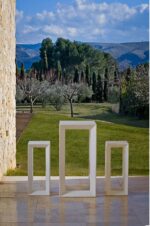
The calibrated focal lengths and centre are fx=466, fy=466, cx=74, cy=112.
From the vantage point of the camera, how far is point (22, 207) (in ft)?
12.4

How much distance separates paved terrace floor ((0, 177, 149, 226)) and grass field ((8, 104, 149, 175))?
86 cm

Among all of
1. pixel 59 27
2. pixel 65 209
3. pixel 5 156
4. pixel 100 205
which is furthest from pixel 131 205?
pixel 59 27

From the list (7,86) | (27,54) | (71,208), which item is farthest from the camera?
(27,54)

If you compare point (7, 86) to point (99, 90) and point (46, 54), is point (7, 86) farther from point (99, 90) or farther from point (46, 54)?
point (99, 90)

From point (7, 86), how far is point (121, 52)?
4.78ft

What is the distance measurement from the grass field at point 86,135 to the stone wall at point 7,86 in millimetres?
231

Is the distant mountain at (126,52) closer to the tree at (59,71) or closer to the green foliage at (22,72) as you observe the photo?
the tree at (59,71)

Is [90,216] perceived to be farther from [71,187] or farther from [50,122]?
[50,122]

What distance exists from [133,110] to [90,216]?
227 cm

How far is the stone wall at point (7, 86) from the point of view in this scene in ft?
16.3

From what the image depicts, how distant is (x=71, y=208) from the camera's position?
3.78 m

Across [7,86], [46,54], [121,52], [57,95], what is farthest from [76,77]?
[7,86]

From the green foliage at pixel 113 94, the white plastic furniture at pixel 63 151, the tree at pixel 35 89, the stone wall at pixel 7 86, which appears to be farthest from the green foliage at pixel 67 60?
the white plastic furniture at pixel 63 151

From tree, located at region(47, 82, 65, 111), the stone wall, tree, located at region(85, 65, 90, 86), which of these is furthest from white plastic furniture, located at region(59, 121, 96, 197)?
tree, located at region(85, 65, 90, 86)
